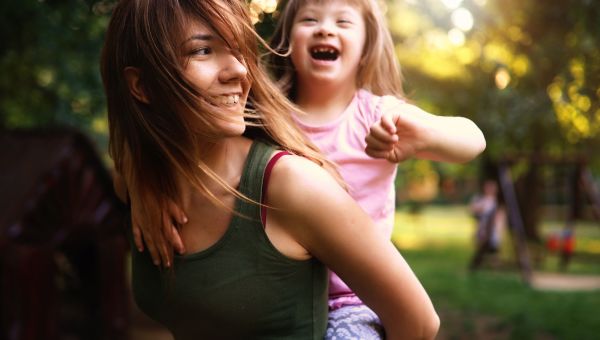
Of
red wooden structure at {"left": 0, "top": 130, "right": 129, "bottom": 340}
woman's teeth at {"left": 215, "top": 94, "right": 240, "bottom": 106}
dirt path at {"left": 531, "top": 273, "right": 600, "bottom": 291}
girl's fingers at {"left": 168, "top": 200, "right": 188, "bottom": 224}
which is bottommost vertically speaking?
dirt path at {"left": 531, "top": 273, "right": 600, "bottom": 291}

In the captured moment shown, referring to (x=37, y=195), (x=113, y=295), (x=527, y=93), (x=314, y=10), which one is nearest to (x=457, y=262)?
(x=527, y=93)

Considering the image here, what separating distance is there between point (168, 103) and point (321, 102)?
2.01 ft

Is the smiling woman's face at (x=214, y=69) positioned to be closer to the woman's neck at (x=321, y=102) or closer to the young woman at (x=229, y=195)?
the young woman at (x=229, y=195)

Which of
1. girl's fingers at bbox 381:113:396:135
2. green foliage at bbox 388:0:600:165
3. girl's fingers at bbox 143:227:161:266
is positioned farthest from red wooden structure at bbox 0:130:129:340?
green foliage at bbox 388:0:600:165

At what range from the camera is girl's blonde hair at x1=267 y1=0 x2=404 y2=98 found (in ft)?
6.32

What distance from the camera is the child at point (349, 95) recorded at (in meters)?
1.63

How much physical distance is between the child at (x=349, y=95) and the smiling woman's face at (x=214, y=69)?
31 centimetres

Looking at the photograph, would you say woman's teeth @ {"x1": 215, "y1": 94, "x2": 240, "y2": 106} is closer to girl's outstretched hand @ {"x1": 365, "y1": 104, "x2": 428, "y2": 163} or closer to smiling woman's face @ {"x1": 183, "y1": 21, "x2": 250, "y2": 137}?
smiling woman's face @ {"x1": 183, "y1": 21, "x2": 250, "y2": 137}

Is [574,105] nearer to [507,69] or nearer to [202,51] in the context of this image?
[202,51]

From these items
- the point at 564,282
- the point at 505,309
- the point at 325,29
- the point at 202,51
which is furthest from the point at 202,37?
the point at 564,282

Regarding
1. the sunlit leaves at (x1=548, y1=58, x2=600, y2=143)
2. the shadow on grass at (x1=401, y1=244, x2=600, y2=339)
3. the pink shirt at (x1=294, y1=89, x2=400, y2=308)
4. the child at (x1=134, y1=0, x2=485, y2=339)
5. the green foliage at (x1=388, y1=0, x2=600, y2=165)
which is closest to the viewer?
the child at (x1=134, y1=0, x2=485, y2=339)

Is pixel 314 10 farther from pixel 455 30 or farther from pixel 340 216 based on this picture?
pixel 455 30

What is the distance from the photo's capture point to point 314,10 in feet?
6.12

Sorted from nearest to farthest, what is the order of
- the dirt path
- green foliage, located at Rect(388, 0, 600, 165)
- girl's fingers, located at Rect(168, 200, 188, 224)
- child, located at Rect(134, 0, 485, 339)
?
girl's fingers, located at Rect(168, 200, 188, 224), child, located at Rect(134, 0, 485, 339), the dirt path, green foliage, located at Rect(388, 0, 600, 165)
